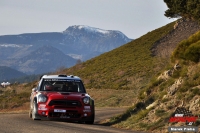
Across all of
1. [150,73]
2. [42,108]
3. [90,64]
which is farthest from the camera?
[90,64]

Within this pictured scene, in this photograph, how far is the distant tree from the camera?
26422 mm

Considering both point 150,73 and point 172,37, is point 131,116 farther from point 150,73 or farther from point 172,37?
point 172,37

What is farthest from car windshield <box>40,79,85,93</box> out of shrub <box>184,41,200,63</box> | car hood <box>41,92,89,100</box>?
shrub <box>184,41,200,63</box>

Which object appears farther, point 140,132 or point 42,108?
point 42,108

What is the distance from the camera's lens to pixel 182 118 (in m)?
14.3

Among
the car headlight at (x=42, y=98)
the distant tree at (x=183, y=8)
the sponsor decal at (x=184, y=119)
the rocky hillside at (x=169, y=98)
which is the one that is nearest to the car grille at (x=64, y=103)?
the car headlight at (x=42, y=98)

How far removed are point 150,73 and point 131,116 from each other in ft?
142

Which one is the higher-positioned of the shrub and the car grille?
the shrub

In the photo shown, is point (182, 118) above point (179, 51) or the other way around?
the other way around

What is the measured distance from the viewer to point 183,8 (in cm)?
2827

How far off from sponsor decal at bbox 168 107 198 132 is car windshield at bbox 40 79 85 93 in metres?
3.96

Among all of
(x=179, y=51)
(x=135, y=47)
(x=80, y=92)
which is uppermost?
(x=135, y=47)

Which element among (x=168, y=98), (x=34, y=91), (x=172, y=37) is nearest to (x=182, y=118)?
(x=168, y=98)

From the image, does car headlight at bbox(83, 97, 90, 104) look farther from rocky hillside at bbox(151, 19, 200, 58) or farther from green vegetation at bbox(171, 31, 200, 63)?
rocky hillside at bbox(151, 19, 200, 58)
